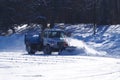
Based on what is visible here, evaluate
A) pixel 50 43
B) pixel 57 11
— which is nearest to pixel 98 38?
pixel 57 11

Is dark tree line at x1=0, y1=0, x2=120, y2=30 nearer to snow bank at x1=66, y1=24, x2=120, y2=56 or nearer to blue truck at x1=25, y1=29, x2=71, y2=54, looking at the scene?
snow bank at x1=66, y1=24, x2=120, y2=56

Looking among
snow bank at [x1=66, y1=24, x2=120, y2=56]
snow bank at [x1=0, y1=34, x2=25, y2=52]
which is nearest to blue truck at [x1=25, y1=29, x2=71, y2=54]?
snow bank at [x1=66, y1=24, x2=120, y2=56]

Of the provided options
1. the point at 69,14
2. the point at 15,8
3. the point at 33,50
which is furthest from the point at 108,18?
the point at 33,50

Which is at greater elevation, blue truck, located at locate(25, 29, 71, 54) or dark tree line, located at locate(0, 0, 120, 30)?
dark tree line, located at locate(0, 0, 120, 30)

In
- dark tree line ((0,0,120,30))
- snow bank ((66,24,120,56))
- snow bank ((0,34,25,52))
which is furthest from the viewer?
dark tree line ((0,0,120,30))

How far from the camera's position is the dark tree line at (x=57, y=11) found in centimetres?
6062

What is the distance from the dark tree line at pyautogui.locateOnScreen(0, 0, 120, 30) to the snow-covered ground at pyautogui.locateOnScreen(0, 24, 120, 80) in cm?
231

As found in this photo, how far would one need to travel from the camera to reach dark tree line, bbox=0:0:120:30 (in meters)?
60.6

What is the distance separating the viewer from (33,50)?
38.7 m

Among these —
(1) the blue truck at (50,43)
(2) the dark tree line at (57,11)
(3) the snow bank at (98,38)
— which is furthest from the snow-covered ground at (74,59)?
(2) the dark tree line at (57,11)

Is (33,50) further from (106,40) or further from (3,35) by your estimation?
(3,35)

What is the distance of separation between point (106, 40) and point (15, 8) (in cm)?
1705

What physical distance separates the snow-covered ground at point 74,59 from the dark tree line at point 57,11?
231 centimetres

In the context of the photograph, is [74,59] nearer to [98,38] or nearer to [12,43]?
[98,38]
